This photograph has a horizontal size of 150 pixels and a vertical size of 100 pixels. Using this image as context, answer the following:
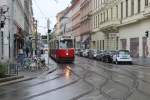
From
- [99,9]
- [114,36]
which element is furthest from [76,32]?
[114,36]

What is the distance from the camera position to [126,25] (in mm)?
59469

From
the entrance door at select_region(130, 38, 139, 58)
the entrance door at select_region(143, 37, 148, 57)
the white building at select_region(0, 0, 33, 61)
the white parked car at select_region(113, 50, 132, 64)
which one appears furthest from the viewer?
the entrance door at select_region(130, 38, 139, 58)

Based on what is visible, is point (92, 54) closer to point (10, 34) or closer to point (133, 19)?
point (133, 19)

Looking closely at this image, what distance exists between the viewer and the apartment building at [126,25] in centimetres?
5141

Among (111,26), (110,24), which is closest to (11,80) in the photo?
(111,26)

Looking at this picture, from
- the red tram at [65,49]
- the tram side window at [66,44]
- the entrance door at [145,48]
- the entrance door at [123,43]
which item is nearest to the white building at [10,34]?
the red tram at [65,49]

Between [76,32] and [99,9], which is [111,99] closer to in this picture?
[99,9]

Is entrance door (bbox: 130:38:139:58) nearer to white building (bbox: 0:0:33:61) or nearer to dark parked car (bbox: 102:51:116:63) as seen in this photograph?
dark parked car (bbox: 102:51:116:63)

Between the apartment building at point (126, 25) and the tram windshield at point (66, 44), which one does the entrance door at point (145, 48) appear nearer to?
the apartment building at point (126, 25)

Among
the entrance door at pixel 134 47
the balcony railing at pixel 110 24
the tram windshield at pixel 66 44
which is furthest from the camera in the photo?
the balcony railing at pixel 110 24

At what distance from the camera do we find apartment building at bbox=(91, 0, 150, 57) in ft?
169

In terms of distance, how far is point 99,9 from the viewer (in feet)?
276

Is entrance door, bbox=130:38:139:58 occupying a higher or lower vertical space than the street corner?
higher

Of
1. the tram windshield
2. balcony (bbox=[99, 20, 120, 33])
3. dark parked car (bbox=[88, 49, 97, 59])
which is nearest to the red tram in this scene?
the tram windshield
